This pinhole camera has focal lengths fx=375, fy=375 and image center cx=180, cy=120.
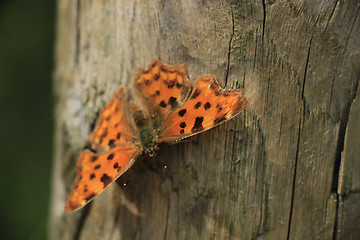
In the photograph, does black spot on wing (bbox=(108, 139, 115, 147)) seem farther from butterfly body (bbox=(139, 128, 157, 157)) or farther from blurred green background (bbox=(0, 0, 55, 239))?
blurred green background (bbox=(0, 0, 55, 239))

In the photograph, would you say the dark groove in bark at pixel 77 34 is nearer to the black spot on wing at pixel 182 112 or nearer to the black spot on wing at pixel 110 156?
the black spot on wing at pixel 110 156

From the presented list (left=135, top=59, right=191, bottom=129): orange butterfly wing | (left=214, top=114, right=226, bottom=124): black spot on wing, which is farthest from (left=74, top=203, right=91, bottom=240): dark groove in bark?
(left=214, top=114, right=226, bottom=124): black spot on wing

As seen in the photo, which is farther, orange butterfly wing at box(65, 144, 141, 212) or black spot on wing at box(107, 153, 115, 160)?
black spot on wing at box(107, 153, 115, 160)

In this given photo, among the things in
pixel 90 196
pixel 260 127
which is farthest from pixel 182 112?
pixel 90 196

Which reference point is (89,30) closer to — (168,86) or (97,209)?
(168,86)

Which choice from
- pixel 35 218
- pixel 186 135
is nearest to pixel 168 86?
pixel 186 135

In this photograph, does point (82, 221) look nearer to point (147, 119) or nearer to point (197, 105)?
point (147, 119)
